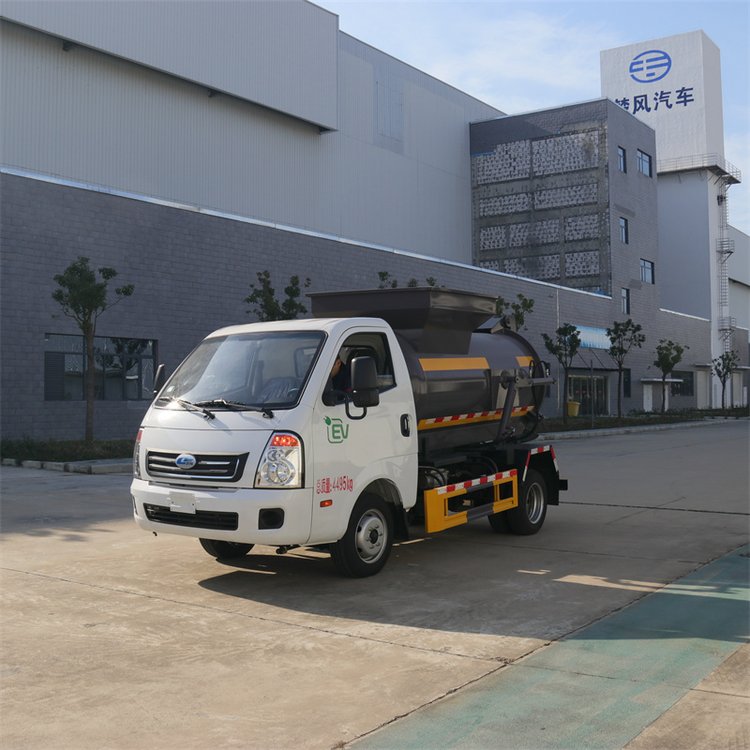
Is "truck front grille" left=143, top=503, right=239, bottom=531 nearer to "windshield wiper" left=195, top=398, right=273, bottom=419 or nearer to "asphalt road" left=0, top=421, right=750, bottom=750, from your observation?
"asphalt road" left=0, top=421, right=750, bottom=750

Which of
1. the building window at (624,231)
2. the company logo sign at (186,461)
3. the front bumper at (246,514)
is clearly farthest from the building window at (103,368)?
the building window at (624,231)

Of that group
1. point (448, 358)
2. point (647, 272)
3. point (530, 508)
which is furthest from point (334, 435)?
point (647, 272)

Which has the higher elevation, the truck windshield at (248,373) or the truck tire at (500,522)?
the truck windshield at (248,373)

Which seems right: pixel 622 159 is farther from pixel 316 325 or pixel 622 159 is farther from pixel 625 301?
pixel 316 325

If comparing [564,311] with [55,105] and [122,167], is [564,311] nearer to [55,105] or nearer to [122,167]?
[122,167]

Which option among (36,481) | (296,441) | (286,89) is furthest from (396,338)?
(286,89)

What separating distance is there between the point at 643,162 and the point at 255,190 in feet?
104

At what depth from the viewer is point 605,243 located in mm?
54531

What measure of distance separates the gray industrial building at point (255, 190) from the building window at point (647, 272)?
0.17m

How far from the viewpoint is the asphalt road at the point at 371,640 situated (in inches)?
180

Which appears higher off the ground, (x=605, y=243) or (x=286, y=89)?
(x=286, y=89)

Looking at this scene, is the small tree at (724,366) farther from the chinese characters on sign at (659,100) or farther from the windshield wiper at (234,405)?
the windshield wiper at (234,405)

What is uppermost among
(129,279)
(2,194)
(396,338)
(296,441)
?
(2,194)

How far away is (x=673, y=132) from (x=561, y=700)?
7340 cm
